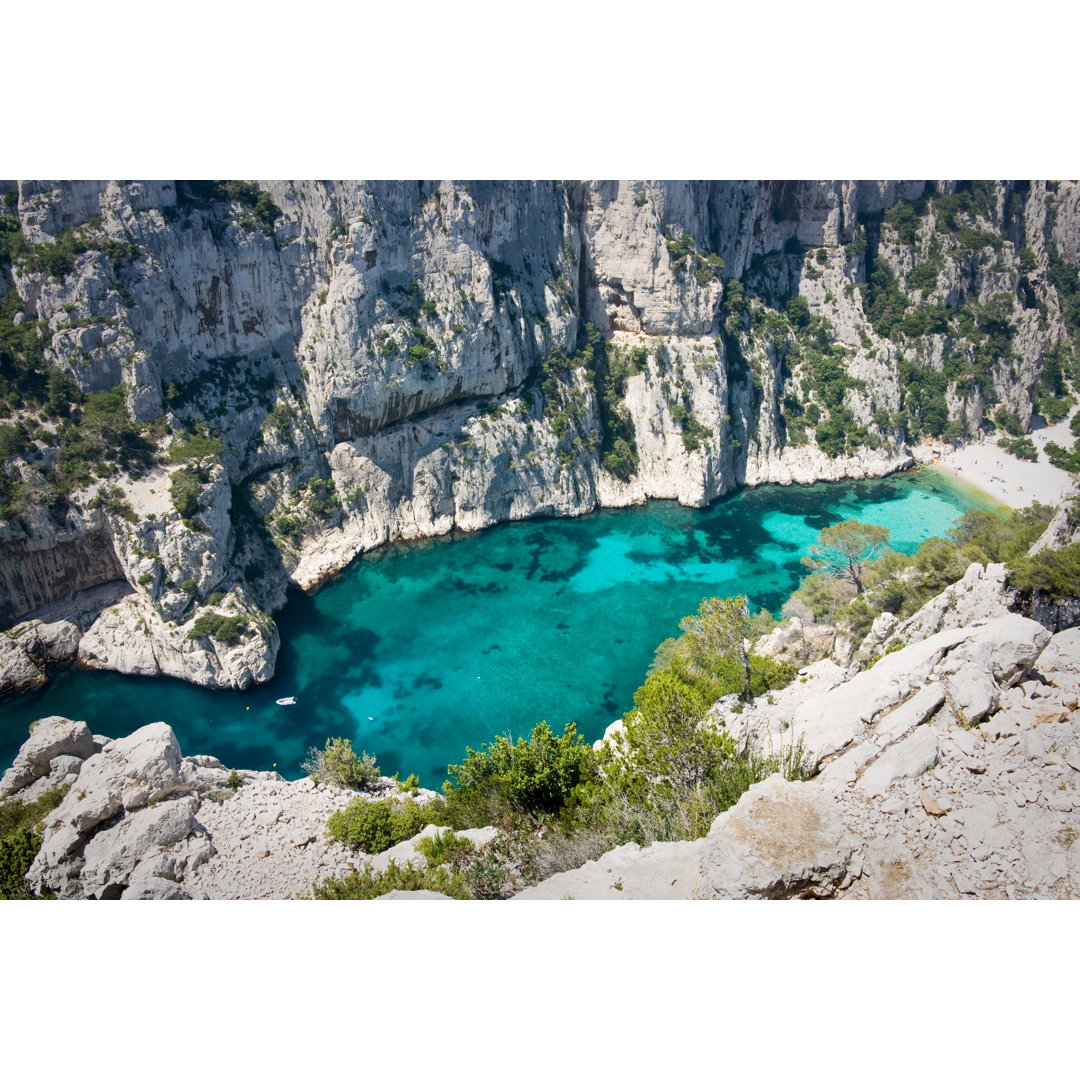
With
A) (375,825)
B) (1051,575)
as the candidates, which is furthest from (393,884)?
(1051,575)

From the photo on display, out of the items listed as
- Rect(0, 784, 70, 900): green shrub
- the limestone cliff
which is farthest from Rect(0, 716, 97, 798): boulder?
the limestone cliff

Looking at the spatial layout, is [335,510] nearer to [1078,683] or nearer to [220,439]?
[220,439]

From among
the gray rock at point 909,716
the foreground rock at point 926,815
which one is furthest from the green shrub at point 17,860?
the gray rock at point 909,716

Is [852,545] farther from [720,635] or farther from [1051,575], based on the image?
[1051,575]

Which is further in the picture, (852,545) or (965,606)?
(852,545)

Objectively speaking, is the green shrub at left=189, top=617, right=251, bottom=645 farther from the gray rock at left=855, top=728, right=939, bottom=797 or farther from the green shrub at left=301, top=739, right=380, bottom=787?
the gray rock at left=855, top=728, right=939, bottom=797

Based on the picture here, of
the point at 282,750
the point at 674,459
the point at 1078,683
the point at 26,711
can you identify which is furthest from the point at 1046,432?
the point at 26,711
